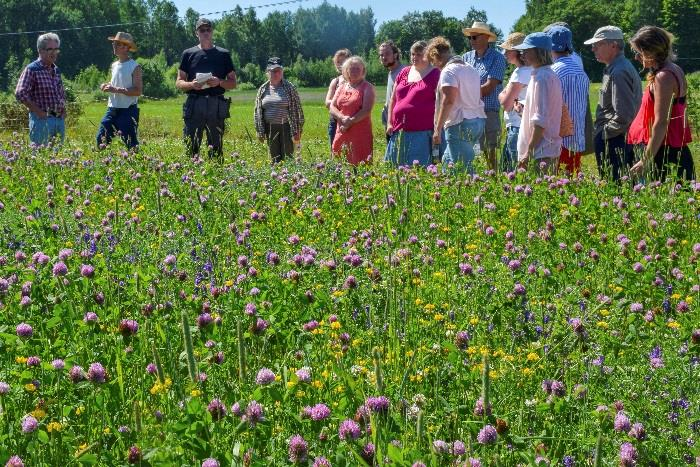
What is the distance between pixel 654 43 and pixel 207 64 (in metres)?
5.57

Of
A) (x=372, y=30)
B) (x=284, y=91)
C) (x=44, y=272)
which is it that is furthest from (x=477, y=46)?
(x=372, y=30)

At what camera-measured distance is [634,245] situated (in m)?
5.04

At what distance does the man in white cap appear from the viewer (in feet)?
22.6

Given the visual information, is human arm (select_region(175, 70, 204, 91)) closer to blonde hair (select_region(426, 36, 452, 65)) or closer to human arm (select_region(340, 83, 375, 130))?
human arm (select_region(340, 83, 375, 130))

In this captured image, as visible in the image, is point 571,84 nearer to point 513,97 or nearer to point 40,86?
point 513,97

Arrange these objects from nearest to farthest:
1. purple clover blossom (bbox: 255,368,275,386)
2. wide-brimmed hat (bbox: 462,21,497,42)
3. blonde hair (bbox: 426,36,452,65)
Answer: purple clover blossom (bbox: 255,368,275,386) < blonde hair (bbox: 426,36,452,65) < wide-brimmed hat (bbox: 462,21,497,42)

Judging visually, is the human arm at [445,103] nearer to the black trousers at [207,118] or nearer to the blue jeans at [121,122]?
the black trousers at [207,118]

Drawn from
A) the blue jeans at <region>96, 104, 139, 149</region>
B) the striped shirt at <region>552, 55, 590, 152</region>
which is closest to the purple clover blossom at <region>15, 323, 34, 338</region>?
the striped shirt at <region>552, 55, 590, 152</region>

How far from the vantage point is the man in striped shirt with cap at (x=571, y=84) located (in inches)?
280

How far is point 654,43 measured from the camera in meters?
6.12

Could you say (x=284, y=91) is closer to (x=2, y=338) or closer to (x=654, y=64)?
(x=654, y=64)

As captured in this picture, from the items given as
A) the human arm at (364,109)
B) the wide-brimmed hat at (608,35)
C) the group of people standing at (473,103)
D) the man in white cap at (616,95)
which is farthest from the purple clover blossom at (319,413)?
the human arm at (364,109)

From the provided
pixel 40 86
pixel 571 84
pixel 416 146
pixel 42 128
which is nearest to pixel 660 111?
pixel 571 84

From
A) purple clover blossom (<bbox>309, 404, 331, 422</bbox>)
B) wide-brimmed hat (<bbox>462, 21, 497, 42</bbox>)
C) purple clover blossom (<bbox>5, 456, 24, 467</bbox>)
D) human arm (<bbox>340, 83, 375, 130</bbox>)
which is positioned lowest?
purple clover blossom (<bbox>309, 404, 331, 422</bbox>)
